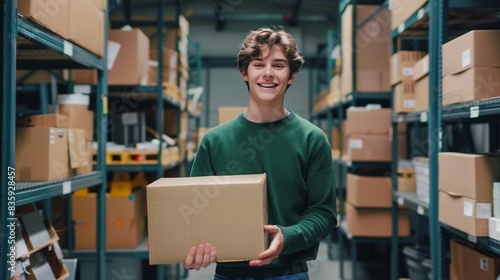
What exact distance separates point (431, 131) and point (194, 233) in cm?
188

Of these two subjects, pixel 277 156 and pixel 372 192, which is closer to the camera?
pixel 277 156

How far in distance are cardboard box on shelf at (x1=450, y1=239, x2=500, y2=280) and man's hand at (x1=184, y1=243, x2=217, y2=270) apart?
150 cm

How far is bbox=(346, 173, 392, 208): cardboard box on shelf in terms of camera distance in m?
4.11

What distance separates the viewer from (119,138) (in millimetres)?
3824

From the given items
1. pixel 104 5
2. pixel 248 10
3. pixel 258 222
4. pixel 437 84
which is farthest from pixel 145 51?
pixel 248 10

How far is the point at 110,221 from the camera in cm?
366

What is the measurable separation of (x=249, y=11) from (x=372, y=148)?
608 cm

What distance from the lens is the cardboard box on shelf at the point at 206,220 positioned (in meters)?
1.34

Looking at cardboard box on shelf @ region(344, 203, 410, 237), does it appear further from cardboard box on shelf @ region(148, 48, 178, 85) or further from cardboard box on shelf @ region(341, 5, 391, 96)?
cardboard box on shelf @ region(148, 48, 178, 85)

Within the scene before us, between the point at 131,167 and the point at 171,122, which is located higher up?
the point at 171,122

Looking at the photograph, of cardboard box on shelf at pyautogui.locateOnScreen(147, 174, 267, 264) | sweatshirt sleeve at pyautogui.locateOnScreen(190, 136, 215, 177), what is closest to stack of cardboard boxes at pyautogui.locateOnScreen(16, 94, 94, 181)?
sweatshirt sleeve at pyautogui.locateOnScreen(190, 136, 215, 177)

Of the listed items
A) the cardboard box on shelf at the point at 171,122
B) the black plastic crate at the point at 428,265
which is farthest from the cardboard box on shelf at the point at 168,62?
the black plastic crate at the point at 428,265

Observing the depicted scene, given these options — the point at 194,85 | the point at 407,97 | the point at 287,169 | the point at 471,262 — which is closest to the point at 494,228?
the point at 471,262

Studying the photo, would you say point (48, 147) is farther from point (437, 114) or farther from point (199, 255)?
point (437, 114)
